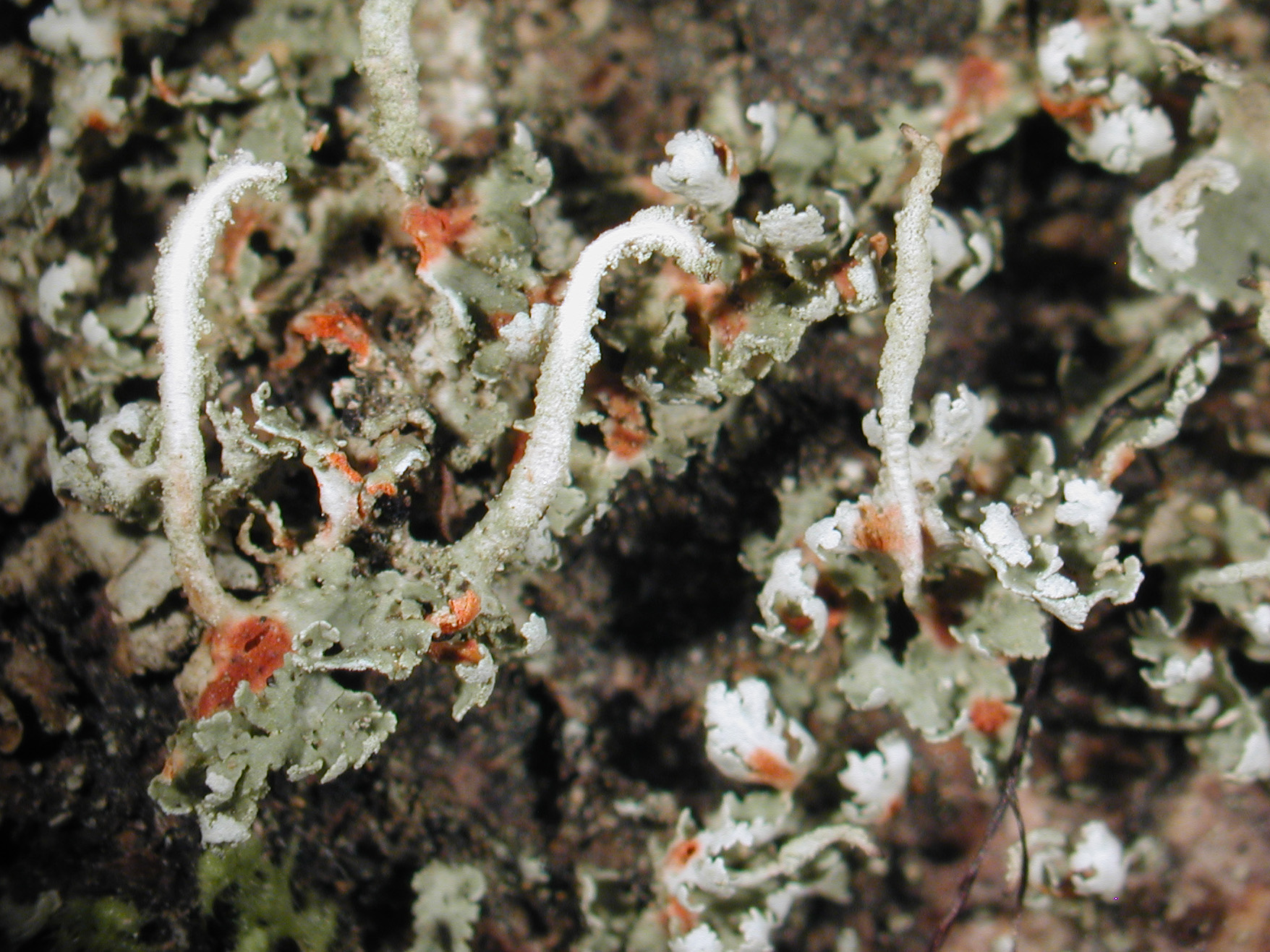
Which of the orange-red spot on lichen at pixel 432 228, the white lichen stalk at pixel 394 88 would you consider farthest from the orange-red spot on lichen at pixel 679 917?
the white lichen stalk at pixel 394 88

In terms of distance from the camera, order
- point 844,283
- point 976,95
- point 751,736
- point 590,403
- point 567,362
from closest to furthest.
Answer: point 567,362 → point 844,283 → point 590,403 → point 751,736 → point 976,95

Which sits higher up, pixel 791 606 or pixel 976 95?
pixel 976 95

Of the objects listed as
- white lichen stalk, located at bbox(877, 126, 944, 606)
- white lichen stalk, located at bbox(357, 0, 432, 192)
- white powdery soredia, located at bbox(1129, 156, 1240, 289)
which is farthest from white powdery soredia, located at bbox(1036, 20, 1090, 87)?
white lichen stalk, located at bbox(357, 0, 432, 192)

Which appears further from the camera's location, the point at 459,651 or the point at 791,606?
the point at 791,606

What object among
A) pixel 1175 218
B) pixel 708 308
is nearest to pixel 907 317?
pixel 708 308

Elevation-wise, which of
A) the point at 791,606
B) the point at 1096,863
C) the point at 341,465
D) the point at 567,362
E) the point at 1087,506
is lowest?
the point at 1096,863

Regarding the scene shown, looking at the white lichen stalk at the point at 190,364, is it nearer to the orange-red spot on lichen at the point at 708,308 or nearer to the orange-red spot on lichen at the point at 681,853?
the orange-red spot on lichen at the point at 708,308

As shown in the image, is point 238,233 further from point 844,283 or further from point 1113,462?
point 1113,462
